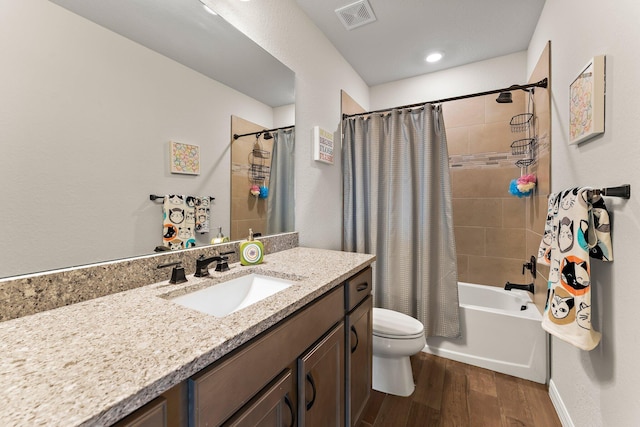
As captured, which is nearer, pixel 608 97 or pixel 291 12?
pixel 608 97

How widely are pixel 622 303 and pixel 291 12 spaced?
7.12 ft

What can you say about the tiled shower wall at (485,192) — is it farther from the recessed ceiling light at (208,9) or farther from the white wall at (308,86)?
the recessed ceiling light at (208,9)

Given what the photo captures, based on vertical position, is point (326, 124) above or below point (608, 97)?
above

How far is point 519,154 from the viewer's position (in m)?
2.33

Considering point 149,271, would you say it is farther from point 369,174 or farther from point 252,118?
point 369,174

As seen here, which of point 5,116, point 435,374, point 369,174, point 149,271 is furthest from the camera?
point 369,174

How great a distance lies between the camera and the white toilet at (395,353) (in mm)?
1625

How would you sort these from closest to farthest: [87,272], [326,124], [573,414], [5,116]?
1. [5,116]
2. [87,272]
3. [573,414]
4. [326,124]

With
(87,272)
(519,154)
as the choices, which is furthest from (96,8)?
(519,154)

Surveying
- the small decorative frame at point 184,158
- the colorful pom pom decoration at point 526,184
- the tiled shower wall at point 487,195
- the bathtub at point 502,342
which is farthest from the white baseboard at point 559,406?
the small decorative frame at point 184,158

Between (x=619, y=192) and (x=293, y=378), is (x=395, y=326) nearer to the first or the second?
(x=293, y=378)

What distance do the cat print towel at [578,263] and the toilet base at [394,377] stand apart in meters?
0.88

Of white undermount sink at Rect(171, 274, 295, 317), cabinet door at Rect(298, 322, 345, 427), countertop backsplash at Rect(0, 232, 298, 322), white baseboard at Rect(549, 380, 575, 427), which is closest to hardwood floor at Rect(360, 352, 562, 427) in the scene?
white baseboard at Rect(549, 380, 575, 427)

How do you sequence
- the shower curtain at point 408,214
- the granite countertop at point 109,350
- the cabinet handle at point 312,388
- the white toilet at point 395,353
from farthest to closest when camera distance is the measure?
the shower curtain at point 408,214
the white toilet at point 395,353
the cabinet handle at point 312,388
the granite countertop at point 109,350
